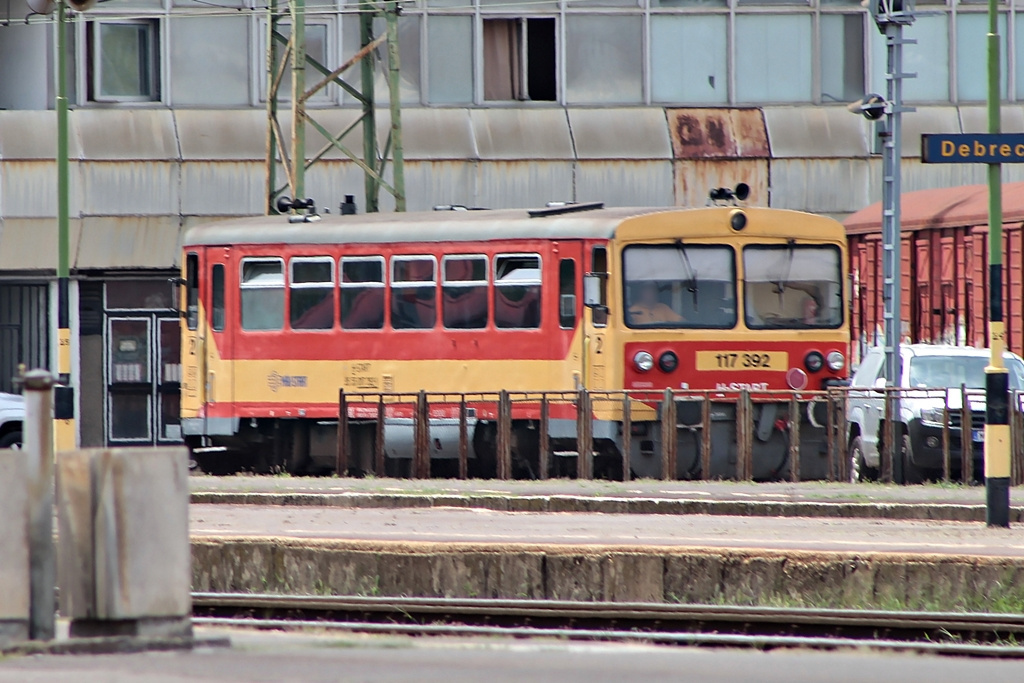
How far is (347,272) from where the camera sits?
2138cm

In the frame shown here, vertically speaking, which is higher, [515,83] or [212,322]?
[515,83]

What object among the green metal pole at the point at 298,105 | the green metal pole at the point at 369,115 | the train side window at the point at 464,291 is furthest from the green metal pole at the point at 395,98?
the train side window at the point at 464,291

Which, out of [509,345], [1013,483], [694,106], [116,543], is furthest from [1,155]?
[116,543]

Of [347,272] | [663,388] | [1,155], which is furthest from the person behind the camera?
[1,155]

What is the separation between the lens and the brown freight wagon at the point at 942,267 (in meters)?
23.7

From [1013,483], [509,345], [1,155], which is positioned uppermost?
[1,155]

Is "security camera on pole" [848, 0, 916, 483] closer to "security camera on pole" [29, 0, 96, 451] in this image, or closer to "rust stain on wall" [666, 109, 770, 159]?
"rust stain on wall" [666, 109, 770, 159]

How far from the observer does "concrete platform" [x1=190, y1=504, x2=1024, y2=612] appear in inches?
470

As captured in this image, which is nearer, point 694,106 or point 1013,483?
point 1013,483

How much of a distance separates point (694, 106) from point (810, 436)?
14.2m

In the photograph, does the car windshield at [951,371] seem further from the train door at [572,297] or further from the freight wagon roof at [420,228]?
the train door at [572,297]

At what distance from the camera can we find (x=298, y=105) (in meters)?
24.4

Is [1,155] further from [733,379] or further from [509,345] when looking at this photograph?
[733,379]

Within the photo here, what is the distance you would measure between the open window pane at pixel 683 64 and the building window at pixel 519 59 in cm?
187
